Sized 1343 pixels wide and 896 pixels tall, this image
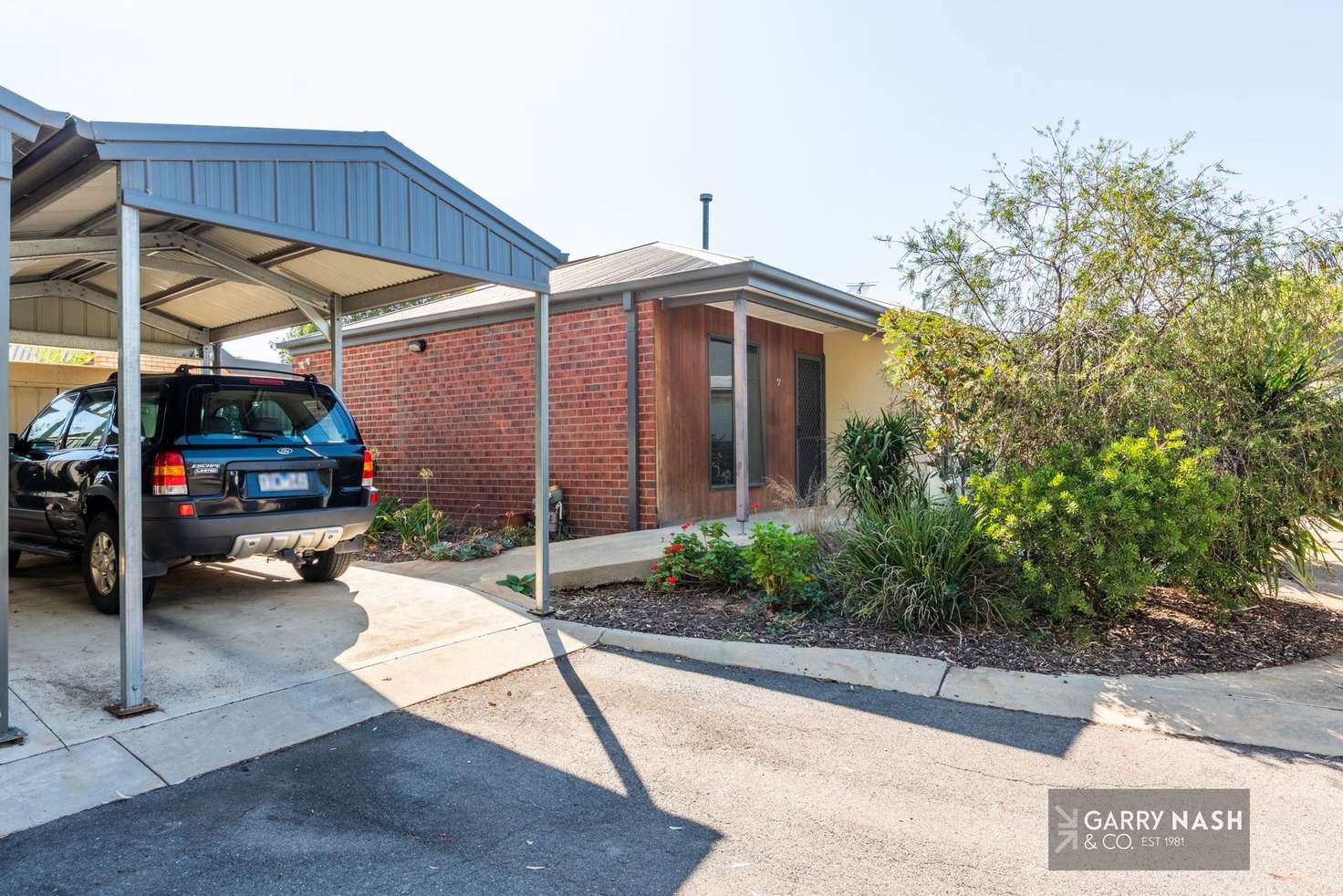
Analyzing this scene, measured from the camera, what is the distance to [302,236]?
14.7 feet

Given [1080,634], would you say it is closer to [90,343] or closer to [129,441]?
[129,441]

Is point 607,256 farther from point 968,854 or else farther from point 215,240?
point 968,854

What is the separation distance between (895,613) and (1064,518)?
1239 millimetres

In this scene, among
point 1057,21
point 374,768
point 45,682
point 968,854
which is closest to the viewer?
point 968,854

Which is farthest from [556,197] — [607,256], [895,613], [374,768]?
[374,768]

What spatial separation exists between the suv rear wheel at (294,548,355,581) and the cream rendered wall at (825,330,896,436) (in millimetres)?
7677

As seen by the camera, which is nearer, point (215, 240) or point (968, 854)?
point (968, 854)

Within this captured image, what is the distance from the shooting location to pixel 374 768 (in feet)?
11.6

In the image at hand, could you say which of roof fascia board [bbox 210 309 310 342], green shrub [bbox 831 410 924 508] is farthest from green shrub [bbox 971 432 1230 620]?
roof fascia board [bbox 210 309 310 342]

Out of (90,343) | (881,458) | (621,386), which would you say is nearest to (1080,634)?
(881,458)

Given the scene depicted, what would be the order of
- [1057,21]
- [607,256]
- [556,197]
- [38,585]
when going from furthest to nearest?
1. [556,197]
2. [607,256]
3. [1057,21]
4. [38,585]

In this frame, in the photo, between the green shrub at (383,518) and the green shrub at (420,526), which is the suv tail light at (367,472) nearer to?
the green shrub at (420,526)

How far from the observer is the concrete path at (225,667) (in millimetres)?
3465

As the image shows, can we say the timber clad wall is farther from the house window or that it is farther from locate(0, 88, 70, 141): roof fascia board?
locate(0, 88, 70, 141): roof fascia board
